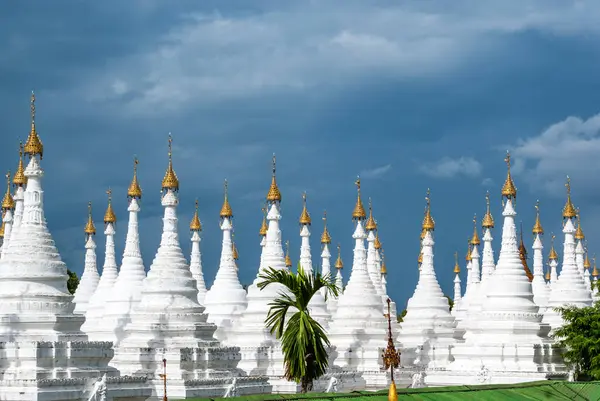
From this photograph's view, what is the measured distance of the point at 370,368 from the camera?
61281 mm

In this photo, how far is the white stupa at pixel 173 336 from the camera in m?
46.0

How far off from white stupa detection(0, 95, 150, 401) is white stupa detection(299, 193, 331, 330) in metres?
21.9

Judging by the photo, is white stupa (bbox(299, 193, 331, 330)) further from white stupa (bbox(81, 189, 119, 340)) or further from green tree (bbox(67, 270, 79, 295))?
green tree (bbox(67, 270, 79, 295))

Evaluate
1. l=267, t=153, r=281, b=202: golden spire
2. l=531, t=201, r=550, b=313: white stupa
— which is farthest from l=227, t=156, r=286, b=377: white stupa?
l=531, t=201, r=550, b=313: white stupa

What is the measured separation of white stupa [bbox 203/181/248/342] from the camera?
5984cm

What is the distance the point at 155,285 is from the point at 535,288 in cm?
3225

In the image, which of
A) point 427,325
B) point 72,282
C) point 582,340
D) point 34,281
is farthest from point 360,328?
point 72,282

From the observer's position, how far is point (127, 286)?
2239 inches

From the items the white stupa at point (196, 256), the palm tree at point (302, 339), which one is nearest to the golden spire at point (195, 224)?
the white stupa at point (196, 256)

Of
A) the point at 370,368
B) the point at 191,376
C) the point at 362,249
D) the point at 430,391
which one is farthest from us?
the point at 362,249

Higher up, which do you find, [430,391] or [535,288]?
[535,288]

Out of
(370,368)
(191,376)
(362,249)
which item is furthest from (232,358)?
(362,249)

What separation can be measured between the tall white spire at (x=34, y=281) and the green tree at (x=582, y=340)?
2343cm

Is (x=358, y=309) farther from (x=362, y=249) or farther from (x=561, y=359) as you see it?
(x=561, y=359)
